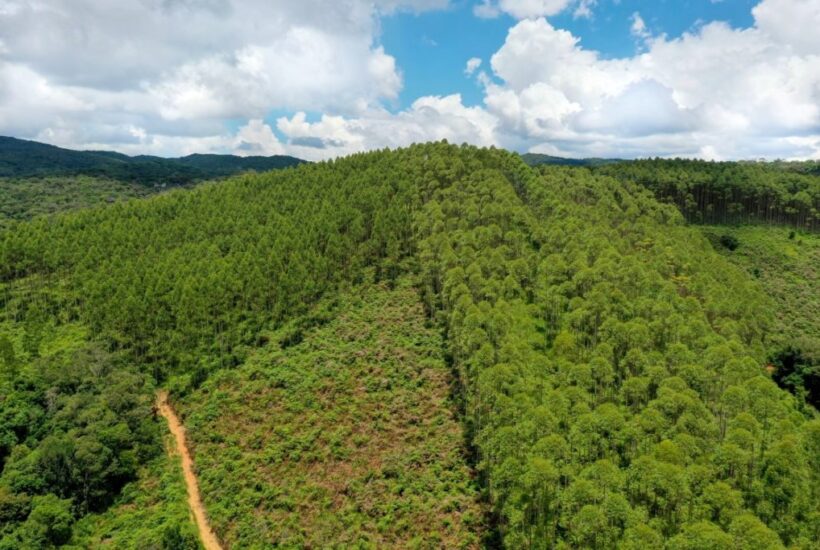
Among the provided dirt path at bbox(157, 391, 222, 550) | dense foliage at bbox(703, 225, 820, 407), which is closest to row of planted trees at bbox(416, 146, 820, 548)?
dense foliage at bbox(703, 225, 820, 407)

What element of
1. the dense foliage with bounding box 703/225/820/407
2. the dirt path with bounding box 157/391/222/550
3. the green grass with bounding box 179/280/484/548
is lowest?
the dirt path with bounding box 157/391/222/550

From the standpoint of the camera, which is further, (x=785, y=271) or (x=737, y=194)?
(x=737, y=194)

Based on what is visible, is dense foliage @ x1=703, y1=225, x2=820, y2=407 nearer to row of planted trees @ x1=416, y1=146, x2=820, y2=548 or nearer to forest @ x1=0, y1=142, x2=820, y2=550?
forest @ x1=0, y1=142, x2=820, y2=550

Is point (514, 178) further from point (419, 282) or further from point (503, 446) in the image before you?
point (503, 446)

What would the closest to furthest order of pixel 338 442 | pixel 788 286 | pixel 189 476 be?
pixel 189 476 < pixel 338 442 < pixel 788 286

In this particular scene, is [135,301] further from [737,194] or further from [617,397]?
[737,194]

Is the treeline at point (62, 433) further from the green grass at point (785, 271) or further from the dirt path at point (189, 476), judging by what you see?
the green grass at point (785, 271)

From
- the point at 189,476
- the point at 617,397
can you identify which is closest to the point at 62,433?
the point at 189,476
